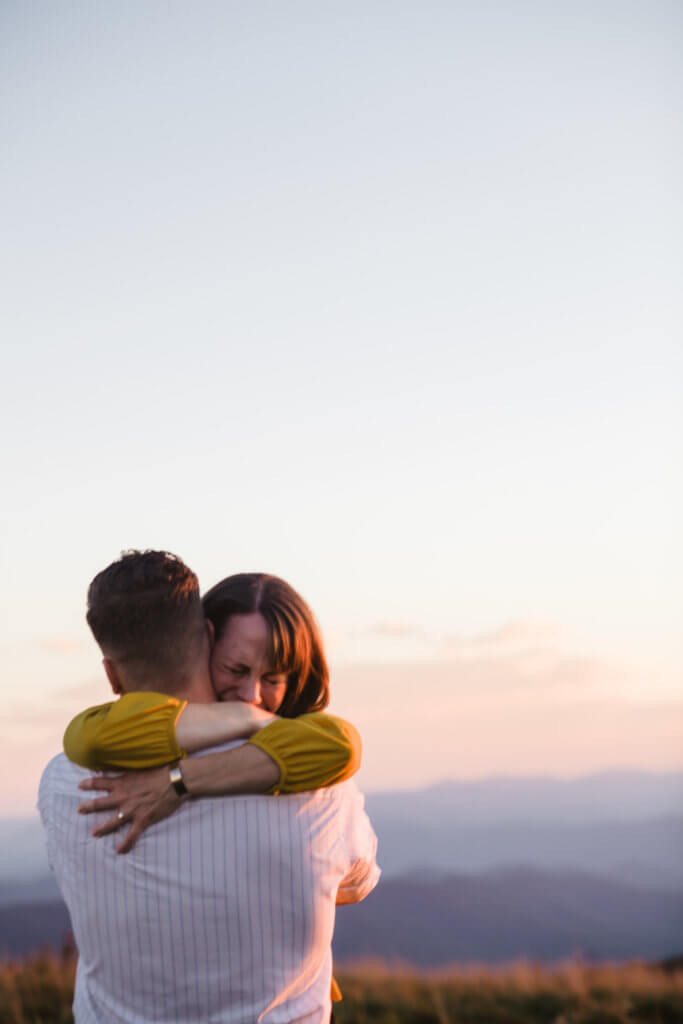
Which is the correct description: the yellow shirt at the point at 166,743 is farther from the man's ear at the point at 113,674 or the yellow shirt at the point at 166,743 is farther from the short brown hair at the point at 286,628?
the short brown hair at the point at 286,628

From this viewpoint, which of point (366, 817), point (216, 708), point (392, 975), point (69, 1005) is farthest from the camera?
point (392, 975)

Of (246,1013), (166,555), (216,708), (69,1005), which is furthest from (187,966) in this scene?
(69,1005)

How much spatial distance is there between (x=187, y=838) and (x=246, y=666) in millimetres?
1182

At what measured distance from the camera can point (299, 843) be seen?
8.10 ft

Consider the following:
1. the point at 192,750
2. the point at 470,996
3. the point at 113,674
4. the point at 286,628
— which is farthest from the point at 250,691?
the point at 470,996

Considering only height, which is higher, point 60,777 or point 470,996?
point 60,777

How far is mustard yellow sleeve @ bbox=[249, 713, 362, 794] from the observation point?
247cm

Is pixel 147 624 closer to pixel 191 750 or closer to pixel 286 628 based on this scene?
pixel 191 750

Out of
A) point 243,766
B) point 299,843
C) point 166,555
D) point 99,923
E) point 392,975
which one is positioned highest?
point 166,555

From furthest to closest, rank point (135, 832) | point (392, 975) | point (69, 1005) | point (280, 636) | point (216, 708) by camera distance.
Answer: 1. point (392, 975)
2. point (69, 1005)
3. point (280, 636)
4. point (216, 708)
5. point (135, 832)

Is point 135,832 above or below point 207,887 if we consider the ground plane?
above

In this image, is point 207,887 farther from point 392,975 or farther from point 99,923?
point 392,975

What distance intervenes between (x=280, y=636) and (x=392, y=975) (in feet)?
25.4

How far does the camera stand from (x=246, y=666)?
360 centimetres
